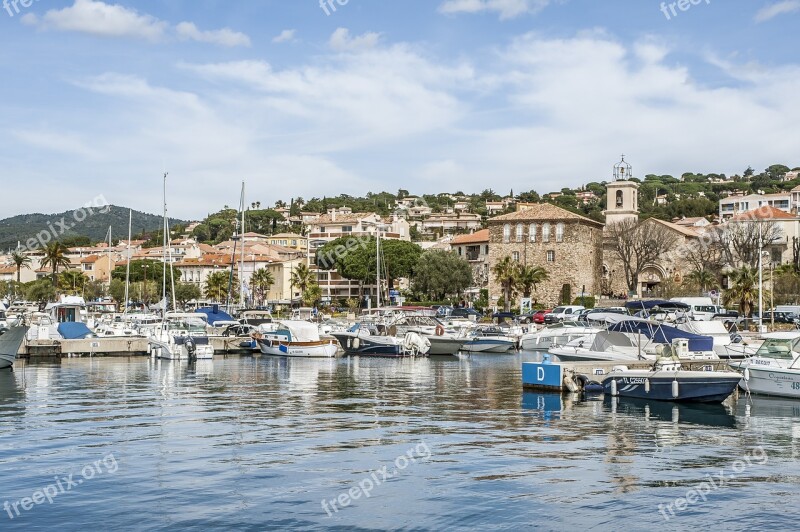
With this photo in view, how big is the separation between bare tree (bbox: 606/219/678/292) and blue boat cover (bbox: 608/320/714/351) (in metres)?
57.6

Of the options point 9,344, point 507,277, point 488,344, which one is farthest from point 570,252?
point 9,344

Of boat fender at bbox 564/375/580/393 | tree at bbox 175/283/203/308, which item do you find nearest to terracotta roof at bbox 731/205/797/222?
tree at bbox 175/283/203/308

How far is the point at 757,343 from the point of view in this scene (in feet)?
139

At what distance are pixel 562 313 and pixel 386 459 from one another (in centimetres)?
5356

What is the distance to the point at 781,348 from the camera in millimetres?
29141

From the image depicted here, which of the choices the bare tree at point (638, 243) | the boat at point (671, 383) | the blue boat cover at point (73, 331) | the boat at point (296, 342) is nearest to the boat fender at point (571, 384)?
the boat at point (671, 383)

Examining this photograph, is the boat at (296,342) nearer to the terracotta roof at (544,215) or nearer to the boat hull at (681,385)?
the boat hull at (681,385)

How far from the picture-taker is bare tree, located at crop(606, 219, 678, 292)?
303ft

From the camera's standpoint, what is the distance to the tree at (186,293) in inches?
4641

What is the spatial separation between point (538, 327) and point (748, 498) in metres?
50.6

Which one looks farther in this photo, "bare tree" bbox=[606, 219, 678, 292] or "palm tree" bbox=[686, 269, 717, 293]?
"bare tree" bbox=[606, 219, 678, 292]

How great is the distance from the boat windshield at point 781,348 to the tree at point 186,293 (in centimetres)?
9465

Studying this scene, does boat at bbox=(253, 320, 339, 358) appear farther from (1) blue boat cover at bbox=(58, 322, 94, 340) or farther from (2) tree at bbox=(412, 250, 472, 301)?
(2) tree at bbox=(412, 250, 472, 301)

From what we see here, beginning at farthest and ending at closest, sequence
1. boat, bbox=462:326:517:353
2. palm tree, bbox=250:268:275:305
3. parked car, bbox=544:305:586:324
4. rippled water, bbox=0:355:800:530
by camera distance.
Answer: palm tree, bbox=250:268:275:305 → parked car, bbox=544:305:586:324 → boat, bbox=462:326:517:353 → rippled water, bbox=0:355:800:530
